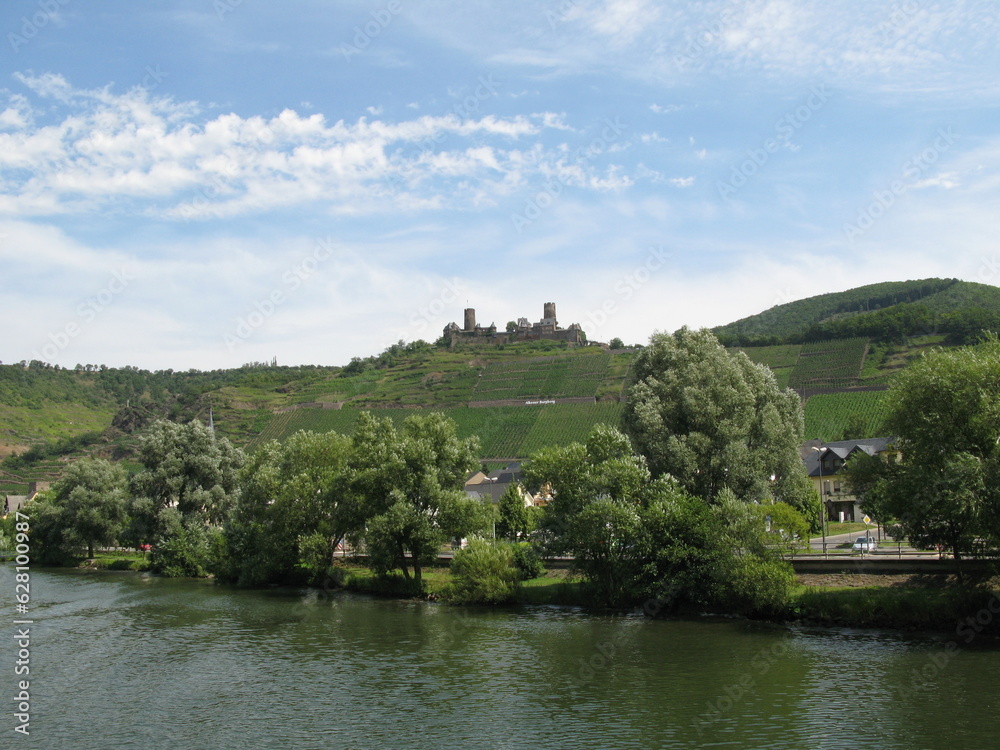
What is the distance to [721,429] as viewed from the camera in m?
42.6

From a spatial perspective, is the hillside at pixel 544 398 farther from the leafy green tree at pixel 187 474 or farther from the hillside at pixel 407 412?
the leafy green tree at pixel 187 474

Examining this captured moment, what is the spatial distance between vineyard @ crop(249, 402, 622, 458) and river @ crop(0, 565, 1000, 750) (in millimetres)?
82737

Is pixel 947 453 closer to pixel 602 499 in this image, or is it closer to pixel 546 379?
pixel 602 499

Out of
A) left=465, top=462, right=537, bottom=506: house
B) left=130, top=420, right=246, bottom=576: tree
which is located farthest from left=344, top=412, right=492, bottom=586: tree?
left=465, top=462, right=537, bottom=506: house

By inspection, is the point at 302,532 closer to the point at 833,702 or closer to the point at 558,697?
the point at 558,697

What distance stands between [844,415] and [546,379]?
253 feet

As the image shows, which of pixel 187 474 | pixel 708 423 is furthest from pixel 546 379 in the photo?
pixel 708 423

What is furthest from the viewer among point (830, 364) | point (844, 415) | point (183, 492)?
point (830, 364)

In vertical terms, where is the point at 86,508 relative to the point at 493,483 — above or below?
below

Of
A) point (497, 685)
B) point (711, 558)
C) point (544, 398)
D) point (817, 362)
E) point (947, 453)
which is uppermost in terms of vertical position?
point (817, 362)

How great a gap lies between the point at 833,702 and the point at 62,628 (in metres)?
34.8

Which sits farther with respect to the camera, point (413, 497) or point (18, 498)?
point (18, 498)

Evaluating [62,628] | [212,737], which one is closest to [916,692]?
[212,737]

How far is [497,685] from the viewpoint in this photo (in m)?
26.8
